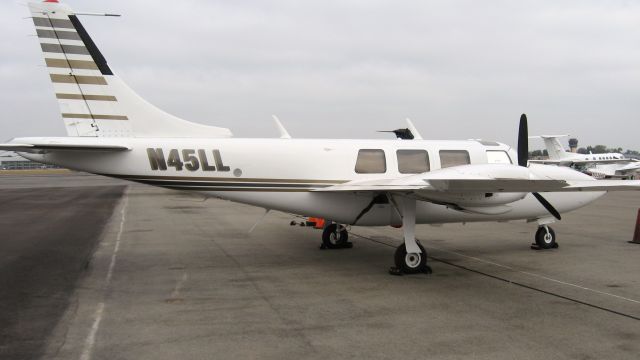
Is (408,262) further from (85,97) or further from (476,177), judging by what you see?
(85,97)

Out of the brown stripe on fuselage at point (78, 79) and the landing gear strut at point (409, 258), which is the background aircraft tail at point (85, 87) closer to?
the brown stripe on fuselage at point (78, 79)

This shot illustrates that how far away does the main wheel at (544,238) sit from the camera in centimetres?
1251

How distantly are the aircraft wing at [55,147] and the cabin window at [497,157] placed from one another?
26.2ft

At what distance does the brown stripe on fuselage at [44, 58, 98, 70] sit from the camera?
9.82m

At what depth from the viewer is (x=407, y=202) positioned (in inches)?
392

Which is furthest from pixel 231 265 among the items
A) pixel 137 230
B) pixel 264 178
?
pixel 137 230

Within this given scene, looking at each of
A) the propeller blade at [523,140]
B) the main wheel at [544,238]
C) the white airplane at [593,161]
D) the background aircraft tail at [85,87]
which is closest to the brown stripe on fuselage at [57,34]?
the background aircraft tail at [85,87]

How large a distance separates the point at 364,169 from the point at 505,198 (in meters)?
2.93

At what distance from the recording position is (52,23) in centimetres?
980

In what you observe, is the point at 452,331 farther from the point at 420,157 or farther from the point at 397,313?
the point at 420,157

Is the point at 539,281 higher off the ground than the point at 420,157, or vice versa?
the point at 420,157

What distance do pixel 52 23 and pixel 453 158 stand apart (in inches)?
346

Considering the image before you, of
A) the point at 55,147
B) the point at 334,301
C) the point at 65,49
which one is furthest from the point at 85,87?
the point at 334,301

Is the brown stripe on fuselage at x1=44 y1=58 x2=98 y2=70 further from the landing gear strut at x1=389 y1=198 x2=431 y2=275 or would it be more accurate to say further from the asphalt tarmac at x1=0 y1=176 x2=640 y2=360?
the landing gear strut at x1=389 y1=198 x2=431 y2=275
